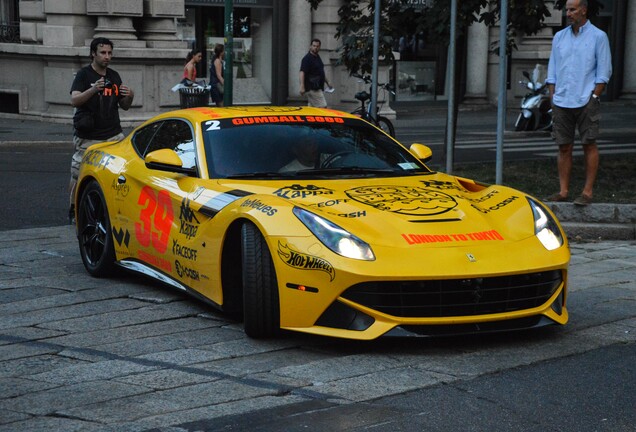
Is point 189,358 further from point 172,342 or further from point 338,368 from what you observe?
point 338,368

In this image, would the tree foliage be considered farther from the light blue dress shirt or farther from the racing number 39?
the racing number 39

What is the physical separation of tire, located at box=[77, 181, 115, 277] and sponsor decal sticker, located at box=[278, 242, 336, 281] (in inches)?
93.5

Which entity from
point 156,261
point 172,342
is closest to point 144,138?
point 156,261

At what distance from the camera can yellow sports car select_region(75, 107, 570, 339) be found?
5910 millimetres

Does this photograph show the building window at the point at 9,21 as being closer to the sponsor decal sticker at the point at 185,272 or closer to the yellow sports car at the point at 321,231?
the yellow sports car at the point at 321,231

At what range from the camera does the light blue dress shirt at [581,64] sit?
10.1m

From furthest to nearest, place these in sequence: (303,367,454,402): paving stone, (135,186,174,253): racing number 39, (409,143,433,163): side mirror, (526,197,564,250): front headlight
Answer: (409,143,433,163): side mirror, (135,186,174,253): racing number 39, (526,197,564,250): front headlight, (303,367,454,402): paving stone

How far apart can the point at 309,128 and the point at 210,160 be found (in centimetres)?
71

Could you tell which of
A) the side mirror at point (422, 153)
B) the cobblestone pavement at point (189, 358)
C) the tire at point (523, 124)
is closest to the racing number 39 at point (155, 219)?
the cobblestone pavement at point (189, 358)

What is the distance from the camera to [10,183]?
542 inches

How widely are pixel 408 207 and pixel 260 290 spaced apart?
3.15ft

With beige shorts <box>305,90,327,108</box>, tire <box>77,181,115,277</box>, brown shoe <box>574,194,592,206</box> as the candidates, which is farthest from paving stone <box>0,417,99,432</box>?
beige shorts <box>305,90,327,108</box>

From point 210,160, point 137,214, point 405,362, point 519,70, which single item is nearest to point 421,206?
point 405,362

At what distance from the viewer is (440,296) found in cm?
592
